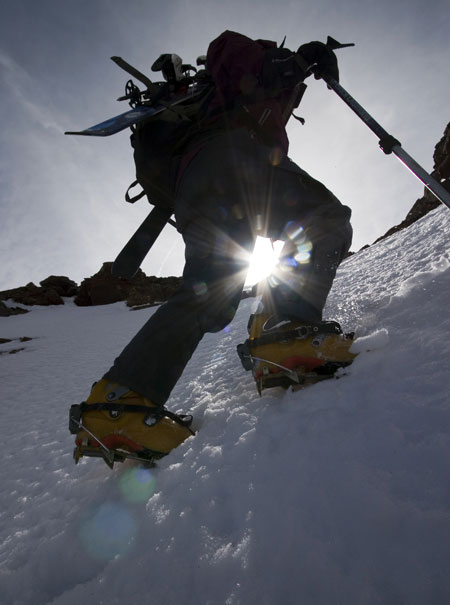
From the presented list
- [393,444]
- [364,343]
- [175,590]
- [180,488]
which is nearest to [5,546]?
[180,488]

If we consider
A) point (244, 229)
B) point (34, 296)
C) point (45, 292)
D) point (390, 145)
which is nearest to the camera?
point (244, 229)

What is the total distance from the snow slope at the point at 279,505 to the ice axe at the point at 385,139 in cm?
49

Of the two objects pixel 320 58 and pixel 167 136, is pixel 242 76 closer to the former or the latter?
pixel 167 136

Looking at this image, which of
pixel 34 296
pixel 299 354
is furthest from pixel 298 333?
pixel 34 296

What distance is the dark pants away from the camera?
1.43m

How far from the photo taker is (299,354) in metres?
1.33

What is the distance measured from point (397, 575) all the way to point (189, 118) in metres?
1.91

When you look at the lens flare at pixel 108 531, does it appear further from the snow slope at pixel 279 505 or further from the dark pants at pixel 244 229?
the dark pants at pixel 244 229

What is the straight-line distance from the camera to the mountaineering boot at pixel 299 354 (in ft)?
4.32

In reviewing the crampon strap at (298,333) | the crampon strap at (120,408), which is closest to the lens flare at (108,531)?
the crampon strap at (120,408)

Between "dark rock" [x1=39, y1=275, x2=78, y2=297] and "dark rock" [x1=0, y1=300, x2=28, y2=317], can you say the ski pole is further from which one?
"dark rock" [x1=39, y1=275, x2=78, y2=297]

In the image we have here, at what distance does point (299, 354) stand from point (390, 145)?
139 cm

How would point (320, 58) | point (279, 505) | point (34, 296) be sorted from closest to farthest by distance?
point (279, 505)
point (320, 58)
point (34, 296)

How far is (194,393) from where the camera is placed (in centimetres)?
207
